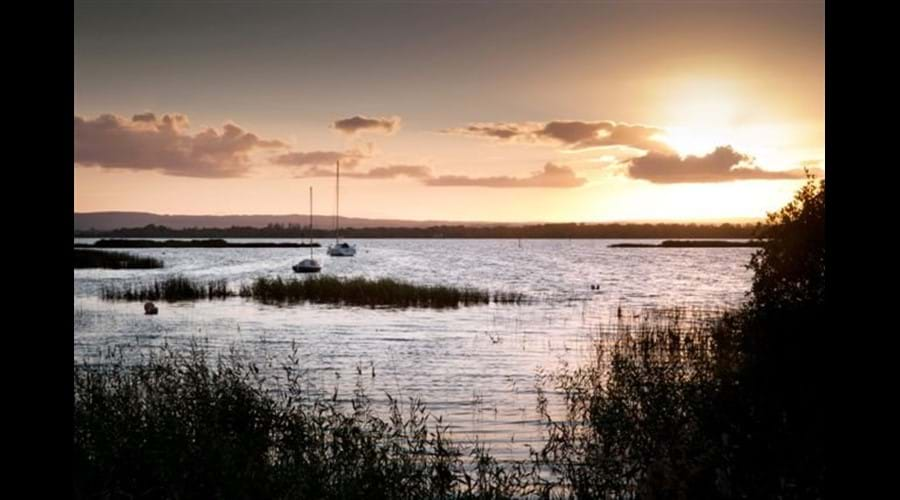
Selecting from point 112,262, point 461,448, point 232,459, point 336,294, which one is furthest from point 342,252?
point 232,459

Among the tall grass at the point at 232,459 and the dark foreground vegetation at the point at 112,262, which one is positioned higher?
the dark foreground vegetation at the point at 112,262

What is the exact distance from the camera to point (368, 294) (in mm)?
47438

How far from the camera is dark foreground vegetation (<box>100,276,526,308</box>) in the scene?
46.7 metres

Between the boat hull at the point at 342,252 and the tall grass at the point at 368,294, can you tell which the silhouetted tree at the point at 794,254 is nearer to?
the tall grass at the point at 368,294

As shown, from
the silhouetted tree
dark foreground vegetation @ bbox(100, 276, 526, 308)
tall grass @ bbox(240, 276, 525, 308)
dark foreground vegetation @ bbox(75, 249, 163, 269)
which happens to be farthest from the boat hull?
the silhouetted tree

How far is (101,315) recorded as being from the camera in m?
38.8

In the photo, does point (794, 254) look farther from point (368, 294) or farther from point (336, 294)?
point (336, 294)

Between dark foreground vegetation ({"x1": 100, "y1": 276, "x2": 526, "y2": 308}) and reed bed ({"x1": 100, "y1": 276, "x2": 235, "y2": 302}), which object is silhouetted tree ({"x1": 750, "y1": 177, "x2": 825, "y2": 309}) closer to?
dark foreground vegetation ({"x1": 100, "y1": 276, "x2": 526, "y2": 308})

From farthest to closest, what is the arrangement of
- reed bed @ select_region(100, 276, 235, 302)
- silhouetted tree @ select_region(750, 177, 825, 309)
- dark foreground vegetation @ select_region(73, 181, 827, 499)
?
reed bed @ select_region(100, 276, 235, 302), silhouetted tree @ select_region(750, 177, 825, 309), dark foreground vegetation @ select_region(73, 181, 827, 499)

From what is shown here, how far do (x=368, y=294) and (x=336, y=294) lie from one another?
2.32 m

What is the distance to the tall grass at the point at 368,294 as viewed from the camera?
4653cm

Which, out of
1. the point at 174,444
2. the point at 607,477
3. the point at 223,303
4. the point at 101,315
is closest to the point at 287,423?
the point at 174,444

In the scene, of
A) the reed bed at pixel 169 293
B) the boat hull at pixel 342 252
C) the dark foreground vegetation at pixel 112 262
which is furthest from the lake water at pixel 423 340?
the boat hull at pixel 342 252
